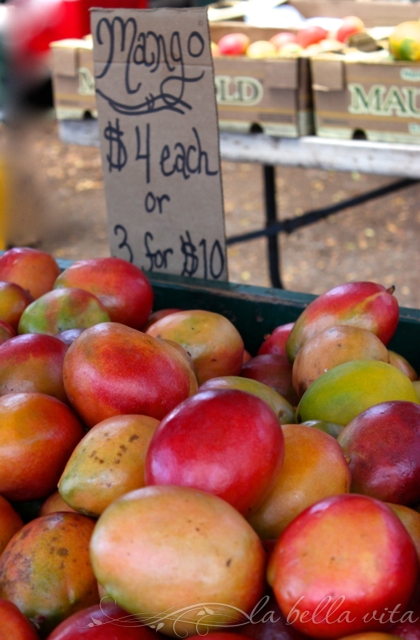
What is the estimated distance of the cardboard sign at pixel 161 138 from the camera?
1.64 meters

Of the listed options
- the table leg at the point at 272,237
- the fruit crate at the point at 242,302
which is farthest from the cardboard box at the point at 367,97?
the fruit crate at the point at 242,302

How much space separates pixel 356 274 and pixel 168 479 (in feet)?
11.1

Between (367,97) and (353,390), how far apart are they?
1.94 m

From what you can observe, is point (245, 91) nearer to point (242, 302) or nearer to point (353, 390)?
point (242, 302)

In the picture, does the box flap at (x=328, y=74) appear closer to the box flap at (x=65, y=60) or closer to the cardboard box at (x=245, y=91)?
the cardboard box at (x=245, y=91)

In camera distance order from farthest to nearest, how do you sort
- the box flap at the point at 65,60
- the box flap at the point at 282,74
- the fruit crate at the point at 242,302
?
the box flap at the point at 65,60 < the box flap at the point at 282,74 < the fruit crate at the point at 242,302

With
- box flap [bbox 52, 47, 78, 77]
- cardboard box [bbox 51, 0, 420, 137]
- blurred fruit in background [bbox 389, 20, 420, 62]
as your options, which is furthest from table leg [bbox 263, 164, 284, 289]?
box flap [bbox 52, 47, 78, 77]

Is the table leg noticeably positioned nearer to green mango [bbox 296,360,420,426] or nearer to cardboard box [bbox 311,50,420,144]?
cardboard box [bbox 311,50,420,144]

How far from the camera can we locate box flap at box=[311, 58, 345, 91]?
262cm

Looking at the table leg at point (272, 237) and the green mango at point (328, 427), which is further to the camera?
the table leg at point (272, 237)

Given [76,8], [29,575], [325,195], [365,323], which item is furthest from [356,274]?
[29,575]

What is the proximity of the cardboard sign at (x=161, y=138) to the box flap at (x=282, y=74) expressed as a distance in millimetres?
1137

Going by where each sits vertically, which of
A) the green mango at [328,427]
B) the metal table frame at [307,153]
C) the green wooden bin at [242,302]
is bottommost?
the green wooden bin at [242,302]

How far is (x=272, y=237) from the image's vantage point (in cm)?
326
